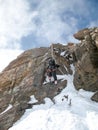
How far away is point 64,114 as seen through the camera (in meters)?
28.5

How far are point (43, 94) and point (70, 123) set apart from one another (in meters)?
7.81

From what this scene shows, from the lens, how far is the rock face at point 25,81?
32.3m

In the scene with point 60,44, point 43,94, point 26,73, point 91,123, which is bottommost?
point 91,123

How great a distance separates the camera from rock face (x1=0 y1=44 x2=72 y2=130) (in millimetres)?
32347

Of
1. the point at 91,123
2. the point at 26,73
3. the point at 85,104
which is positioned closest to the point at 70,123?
the point at 91,123

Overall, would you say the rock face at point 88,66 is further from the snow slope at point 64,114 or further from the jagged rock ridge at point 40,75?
the snow slope at point 64,114

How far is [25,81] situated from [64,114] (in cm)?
1017

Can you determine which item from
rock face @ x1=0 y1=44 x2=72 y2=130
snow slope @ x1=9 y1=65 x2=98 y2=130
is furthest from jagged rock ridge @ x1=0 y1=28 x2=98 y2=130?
snow slope @ x1=9 y1=65 x2=98 y2=130

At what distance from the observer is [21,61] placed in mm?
42250

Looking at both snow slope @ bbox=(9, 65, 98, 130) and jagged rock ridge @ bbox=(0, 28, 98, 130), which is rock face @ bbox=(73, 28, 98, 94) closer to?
jagged rock ridge @ bbox=(0, 28, 98, 130)

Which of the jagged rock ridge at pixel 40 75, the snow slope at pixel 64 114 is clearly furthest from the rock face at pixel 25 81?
the snow slope at pixel 64 114

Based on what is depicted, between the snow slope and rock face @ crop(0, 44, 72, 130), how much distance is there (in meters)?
1.19

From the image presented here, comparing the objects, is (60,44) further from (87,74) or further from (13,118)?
(13,118)

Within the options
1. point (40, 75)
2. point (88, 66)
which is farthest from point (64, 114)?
point (40, 75)
